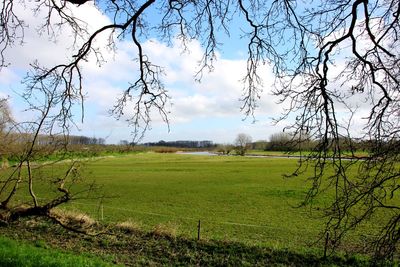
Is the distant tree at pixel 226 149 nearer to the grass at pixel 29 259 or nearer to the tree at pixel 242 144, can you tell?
the tree at pixel 242 144

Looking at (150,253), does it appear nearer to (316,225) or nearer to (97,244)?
(97,244)

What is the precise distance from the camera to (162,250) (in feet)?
45.5

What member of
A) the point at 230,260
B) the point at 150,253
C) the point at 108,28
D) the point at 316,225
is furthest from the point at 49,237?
the point at 316,225

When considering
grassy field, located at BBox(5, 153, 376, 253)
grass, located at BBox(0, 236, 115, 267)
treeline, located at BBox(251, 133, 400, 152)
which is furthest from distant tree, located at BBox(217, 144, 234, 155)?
treeline, located at BBox(251, 133, 400, 152)

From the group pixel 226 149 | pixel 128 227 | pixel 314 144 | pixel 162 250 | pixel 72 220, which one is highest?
pixel 226 149

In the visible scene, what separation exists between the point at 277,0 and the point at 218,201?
25.0 metres

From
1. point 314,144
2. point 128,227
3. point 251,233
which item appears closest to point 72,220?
point 128,227

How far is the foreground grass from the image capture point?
12742 mm

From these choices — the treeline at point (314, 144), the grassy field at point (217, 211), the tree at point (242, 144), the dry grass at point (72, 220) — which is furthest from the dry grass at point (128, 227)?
the tree at point (242, 144)

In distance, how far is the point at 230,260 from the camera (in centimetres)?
1296

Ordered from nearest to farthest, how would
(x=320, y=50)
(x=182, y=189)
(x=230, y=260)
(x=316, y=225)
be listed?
(x=320, y=50)
(x=230, y=260)
(x=316, y=225)
(x=182, y=189)

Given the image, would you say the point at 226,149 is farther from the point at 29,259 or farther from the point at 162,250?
the point at 29,259

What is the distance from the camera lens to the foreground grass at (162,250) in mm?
12742

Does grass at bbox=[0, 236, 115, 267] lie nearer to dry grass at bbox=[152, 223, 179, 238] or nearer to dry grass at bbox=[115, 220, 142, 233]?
dry grass at bbox=[152, 223, 179, 238]
